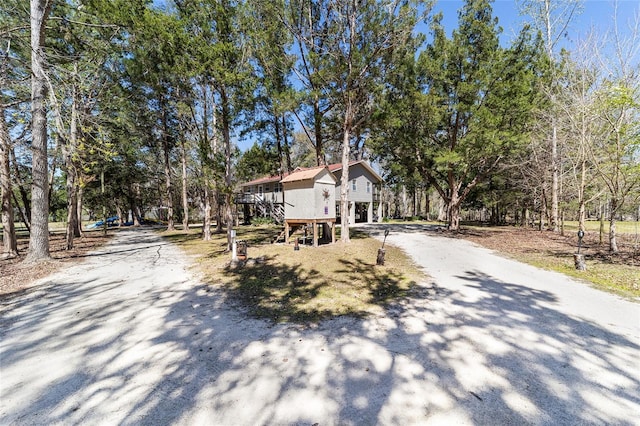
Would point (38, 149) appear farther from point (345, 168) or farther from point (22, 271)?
point (345, 168)

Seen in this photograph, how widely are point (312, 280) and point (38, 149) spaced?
9.85 metres

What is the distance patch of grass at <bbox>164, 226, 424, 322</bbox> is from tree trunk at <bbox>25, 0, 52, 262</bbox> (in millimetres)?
4874

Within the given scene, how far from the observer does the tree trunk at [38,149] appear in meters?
8.34

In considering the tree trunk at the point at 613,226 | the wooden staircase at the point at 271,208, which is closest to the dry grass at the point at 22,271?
the wooden staircase at the point at 271,208

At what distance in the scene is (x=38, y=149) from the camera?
28.4ft

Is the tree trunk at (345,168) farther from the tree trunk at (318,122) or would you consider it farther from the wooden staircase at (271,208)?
the wooden staircase at (271,208)

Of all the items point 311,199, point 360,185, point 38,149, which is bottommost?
point 311,199

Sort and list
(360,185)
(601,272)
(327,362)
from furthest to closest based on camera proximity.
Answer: (360,185) < (601,272) < (327,362)

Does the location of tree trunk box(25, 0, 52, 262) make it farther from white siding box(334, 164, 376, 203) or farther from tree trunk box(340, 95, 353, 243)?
white siding box(334, 164, 376, 203)

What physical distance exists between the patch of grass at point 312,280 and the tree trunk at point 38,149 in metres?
4.87

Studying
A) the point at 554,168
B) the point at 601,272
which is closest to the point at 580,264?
the point at 601,272

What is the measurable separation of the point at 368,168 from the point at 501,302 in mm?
22774

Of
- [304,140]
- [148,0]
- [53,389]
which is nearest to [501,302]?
[53,389]

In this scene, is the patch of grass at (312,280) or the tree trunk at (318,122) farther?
the tree trunk at (318,122)
